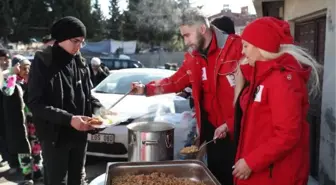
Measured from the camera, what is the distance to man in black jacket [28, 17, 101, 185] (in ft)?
9.07

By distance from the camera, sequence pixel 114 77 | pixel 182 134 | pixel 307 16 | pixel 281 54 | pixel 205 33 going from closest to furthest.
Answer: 1. pixel 281 54
2. pixel 205 33
3. pixel 307 16
4. pixel 182 134
5. pixel 114 77

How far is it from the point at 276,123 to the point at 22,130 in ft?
12.9

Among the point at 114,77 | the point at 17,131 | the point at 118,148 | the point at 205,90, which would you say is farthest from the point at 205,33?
the point at 114,77

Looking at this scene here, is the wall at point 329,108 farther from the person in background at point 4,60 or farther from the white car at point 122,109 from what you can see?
the person in background at point 4,60

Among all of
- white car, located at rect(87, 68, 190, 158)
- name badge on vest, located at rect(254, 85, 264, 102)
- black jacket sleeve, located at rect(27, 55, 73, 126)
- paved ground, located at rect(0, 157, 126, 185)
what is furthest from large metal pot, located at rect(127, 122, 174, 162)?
paved ground, located at rect(0, 157, 126, 185)

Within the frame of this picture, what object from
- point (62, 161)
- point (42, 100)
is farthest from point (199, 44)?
point (62, 161)

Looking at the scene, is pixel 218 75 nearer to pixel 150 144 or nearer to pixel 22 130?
pixel 150 144

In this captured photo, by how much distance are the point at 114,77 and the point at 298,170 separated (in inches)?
209

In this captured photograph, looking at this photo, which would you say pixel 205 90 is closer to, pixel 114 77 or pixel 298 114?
pixel 298 114

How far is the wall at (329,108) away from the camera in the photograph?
302 cm

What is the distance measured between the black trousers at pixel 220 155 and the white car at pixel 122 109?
1721 mm

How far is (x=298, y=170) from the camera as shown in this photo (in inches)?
84.4

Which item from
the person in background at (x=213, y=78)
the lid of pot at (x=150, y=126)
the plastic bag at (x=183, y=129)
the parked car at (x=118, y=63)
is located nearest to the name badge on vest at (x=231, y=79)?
the person in background at (x=213, y=78)

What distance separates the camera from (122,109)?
540 centimetres
